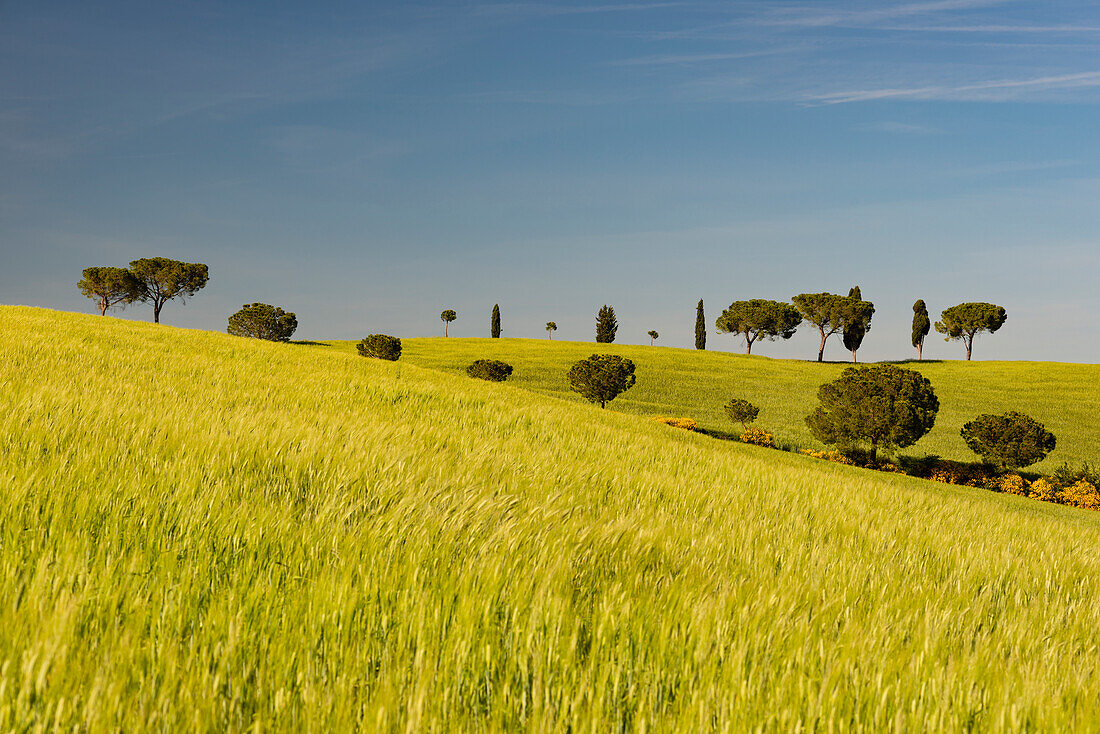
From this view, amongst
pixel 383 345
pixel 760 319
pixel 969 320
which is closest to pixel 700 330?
pixel 760 319

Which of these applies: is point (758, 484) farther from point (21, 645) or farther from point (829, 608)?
point (21, 645)

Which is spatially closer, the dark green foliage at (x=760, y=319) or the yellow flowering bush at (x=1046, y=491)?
the yellow flowering bush at (x=1046, y=491)

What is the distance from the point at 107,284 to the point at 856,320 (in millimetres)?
121452

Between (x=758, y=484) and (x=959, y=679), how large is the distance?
4.15 meters

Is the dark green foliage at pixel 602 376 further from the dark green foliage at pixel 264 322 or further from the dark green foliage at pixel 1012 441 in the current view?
the dark green foliage at pixel 264 322

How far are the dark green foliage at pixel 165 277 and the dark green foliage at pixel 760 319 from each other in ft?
312

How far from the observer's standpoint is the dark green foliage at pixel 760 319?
114125 millimetres

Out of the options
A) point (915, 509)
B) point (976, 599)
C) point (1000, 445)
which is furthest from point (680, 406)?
point (976, 599)

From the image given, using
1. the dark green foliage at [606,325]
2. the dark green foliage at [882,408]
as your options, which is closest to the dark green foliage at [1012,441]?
the dark green foliage at [882,408]

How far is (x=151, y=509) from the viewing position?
2607mm

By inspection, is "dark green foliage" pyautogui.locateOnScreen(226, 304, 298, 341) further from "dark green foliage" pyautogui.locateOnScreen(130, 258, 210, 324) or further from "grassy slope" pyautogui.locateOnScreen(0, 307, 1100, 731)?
"grassy slope" pyautogui.locateOnScreen(0, 307, 1100, 731)

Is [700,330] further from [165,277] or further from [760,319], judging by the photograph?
[165,277]

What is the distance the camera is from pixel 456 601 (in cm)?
216

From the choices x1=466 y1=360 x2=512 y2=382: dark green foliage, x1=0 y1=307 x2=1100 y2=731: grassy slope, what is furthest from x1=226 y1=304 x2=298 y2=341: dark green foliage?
x1=0 y1=307 x2=1100 y2=731: grassy slope
